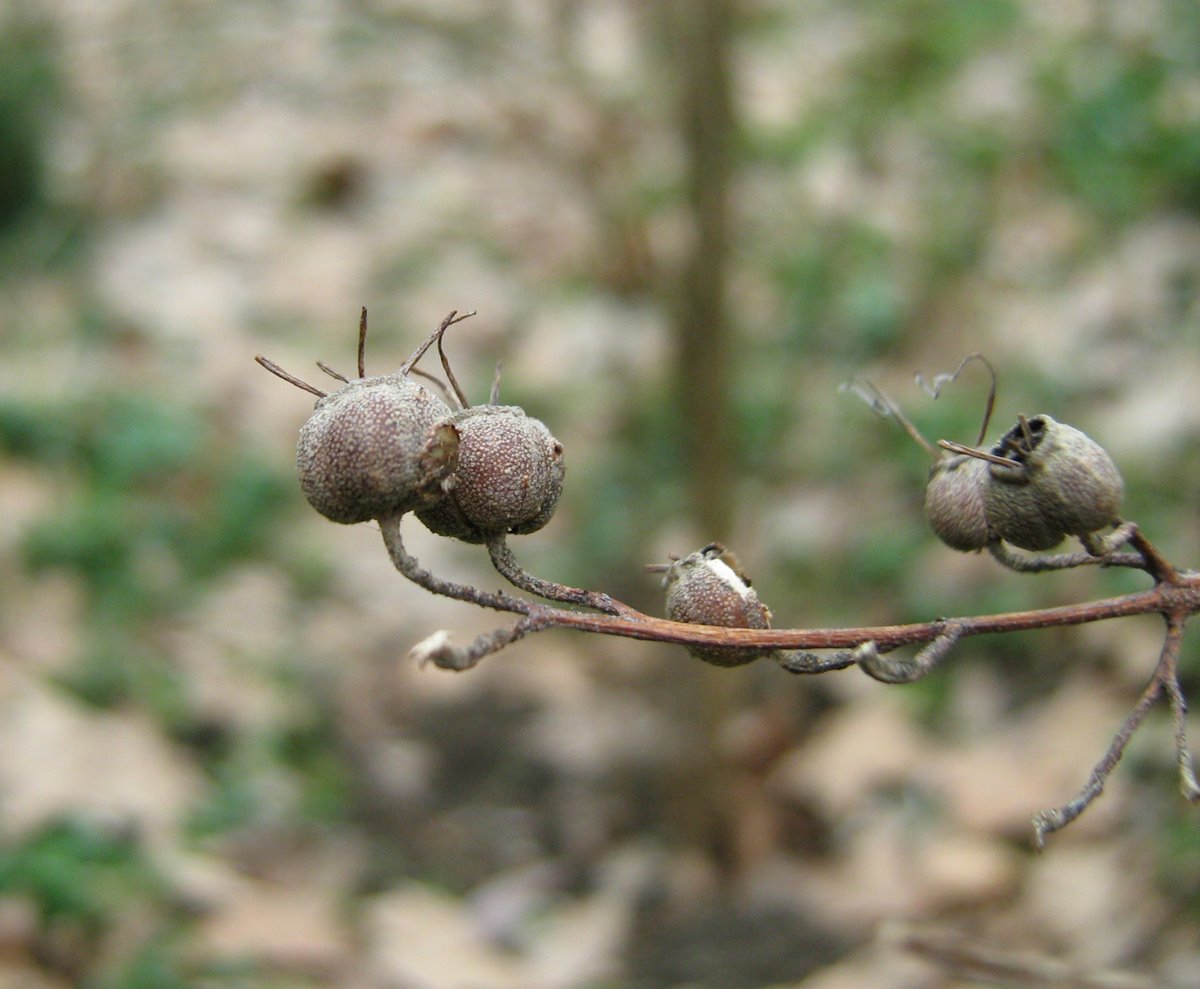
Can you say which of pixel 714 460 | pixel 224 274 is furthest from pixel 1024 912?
pixel 224 274

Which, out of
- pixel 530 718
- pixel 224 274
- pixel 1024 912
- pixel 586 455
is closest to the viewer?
pixel 1024 912

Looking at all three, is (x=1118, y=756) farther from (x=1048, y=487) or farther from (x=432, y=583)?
(x=432, y=583)

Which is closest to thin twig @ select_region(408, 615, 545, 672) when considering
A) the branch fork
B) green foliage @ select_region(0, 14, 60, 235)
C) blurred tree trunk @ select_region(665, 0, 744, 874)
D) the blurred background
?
the branch fork

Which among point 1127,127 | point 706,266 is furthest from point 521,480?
point 1127,127

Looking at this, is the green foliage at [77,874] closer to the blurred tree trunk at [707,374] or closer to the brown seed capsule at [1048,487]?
the blurred tree trunk at [707,374]

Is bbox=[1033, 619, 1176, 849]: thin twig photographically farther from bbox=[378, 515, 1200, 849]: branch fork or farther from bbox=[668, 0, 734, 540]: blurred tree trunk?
bbox=[668, 0, 734, 540]: blurred tree trunk

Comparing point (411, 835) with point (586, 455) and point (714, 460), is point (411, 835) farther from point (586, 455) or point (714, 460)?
point (586, 455)
